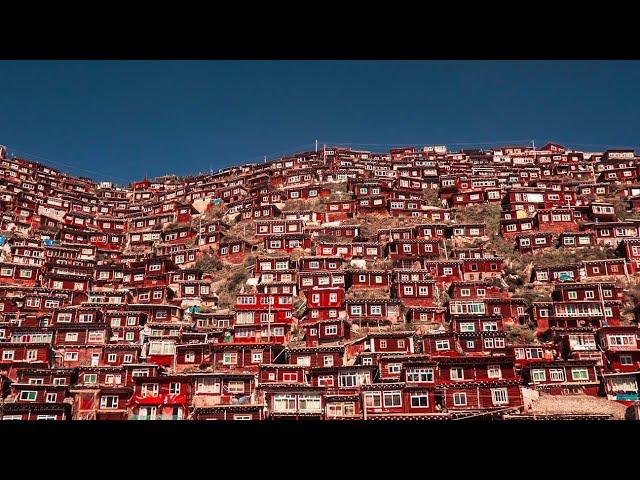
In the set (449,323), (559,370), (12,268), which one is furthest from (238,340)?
(12,268)

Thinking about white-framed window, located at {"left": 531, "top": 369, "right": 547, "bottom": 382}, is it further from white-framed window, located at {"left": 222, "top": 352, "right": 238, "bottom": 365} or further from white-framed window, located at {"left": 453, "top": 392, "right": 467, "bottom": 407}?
white-framed window, located at {"left": 222, "top": 352, "right": 238, "bottom": 365}

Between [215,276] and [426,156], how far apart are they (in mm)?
57255

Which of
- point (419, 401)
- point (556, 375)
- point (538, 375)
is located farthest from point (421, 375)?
point (556, 375)

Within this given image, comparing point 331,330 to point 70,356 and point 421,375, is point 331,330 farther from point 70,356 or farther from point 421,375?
point 70,356

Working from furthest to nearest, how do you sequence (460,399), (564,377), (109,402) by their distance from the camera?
(564,377)
(109,402)
(460,399)

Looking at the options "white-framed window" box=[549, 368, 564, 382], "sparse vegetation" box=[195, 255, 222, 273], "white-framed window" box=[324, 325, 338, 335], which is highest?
"sparse vegetation" box=[195, 255, 222, 273]

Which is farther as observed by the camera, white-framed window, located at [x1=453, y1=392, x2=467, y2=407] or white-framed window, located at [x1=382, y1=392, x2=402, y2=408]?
white-framed window, located at [x1=453, y1=392, x2=467, y2=407]

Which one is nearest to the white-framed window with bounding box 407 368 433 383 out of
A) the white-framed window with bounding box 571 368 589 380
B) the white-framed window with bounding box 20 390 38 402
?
the white-framed window with bounding box 571 368 589 380

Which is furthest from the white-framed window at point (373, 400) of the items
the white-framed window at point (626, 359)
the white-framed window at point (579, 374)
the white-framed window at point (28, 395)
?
the white-framed window at point (28, 395)

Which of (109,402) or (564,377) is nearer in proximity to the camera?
(109,402)

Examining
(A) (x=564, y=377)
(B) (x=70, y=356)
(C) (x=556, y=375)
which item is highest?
(B) (x=70, y=356)
